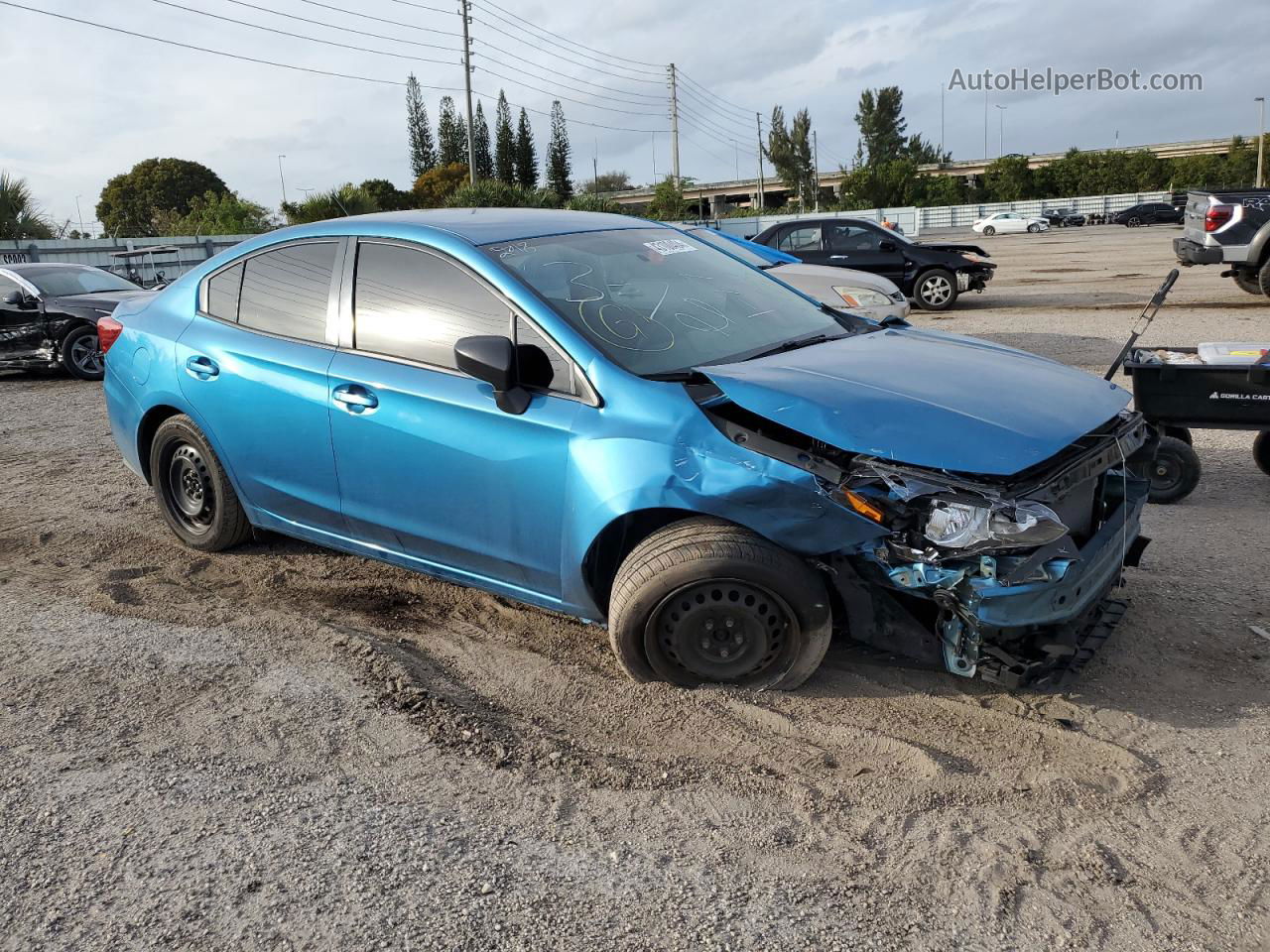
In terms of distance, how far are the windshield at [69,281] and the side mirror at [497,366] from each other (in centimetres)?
1169

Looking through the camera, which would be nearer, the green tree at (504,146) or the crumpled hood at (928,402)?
the crumpled hood at (928,402)

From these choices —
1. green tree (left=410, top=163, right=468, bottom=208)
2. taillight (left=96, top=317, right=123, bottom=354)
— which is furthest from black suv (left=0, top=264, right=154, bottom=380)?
green tree (left=410, top=163, right=468, bottom=208)

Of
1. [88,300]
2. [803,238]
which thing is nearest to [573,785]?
[88,300]

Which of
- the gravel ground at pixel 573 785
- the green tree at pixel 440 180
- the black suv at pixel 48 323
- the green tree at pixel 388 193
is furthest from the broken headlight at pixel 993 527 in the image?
the green tree at pixel 440 180

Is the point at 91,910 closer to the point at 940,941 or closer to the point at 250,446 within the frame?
the point at 940,941

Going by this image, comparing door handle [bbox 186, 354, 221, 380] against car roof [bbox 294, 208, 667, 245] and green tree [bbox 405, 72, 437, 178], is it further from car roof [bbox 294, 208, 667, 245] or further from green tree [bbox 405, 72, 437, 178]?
green tree [bbox 405, 72, 437, 178]

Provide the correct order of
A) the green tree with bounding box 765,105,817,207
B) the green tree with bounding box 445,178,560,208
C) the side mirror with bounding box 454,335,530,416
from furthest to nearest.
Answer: the green tree with bounding box 765,105,817,207, the green tree with bounding box 445,178,560,208, the side mirror with bounding box 454,335,530,416

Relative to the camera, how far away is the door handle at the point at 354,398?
168 inches

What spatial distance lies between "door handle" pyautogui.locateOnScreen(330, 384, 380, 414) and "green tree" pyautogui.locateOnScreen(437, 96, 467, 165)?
98383 mm

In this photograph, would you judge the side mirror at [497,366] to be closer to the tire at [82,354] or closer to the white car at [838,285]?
the white car at [838,285]

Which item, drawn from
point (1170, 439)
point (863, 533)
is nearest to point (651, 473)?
point (863, 533)

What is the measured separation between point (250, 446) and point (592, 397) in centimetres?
194

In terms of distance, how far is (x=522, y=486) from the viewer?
3.86m

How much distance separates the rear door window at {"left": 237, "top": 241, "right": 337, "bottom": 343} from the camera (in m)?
4.65
